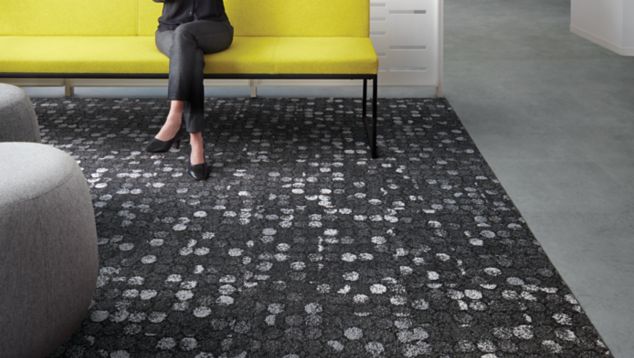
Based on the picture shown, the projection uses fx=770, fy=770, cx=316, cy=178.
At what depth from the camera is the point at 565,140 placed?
11.7 ft

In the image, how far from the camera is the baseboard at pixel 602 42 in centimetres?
548

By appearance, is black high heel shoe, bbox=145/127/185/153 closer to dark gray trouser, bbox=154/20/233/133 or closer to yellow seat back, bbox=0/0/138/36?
dark gray trouser, bbox=154/20/233/133

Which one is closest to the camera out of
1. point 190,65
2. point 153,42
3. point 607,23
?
point 190,65

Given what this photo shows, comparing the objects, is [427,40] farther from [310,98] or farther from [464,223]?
[464,223]

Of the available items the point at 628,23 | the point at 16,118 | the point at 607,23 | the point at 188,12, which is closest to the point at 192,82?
the point at 188,12

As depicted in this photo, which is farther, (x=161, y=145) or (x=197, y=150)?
(x=161, y=145)

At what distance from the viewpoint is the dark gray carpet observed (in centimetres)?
187

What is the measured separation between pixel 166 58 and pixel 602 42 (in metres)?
3.80

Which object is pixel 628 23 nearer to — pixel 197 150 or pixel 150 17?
pixel 150 17

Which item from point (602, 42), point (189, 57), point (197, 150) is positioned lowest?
point (197, 150)

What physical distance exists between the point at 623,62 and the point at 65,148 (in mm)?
3746

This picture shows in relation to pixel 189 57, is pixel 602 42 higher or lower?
lower

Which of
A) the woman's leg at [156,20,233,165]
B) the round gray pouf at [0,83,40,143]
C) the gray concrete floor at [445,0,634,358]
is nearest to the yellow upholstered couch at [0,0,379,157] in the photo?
the woman's leg at [156,20,233,165]

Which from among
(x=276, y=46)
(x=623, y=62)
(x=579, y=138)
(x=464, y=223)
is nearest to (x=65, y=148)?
(x=276, y=46)
